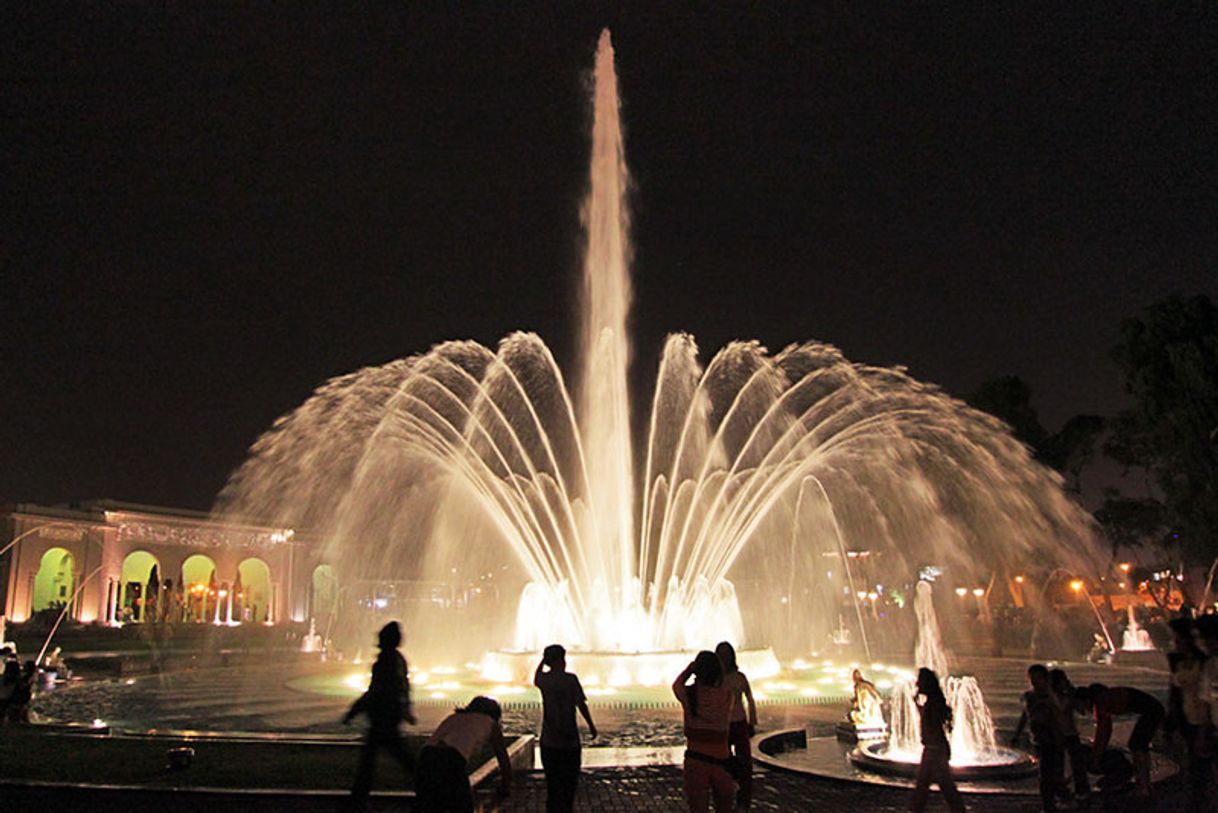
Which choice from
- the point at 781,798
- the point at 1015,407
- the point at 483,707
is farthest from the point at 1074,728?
the point at 1015,407

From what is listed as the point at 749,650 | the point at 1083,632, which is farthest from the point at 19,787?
the point at 1083,632

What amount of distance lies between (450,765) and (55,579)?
65916 millimetres

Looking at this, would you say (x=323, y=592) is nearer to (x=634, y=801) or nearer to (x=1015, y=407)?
(x=1015, y=407)

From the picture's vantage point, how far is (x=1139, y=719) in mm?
8789

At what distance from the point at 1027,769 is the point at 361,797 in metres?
7.99

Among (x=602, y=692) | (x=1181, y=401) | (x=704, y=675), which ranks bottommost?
(x=602, y=692)

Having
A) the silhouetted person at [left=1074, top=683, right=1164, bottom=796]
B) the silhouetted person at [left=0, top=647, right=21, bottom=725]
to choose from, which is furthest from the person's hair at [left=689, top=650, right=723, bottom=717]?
the silhouetted person at [left=0, top=647, right=21, bottom=725]

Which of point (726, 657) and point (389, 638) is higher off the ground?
point (389, 638)

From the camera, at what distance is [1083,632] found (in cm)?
4191

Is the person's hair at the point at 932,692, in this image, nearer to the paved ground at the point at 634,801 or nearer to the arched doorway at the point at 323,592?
the paved ground at the point at 634,801

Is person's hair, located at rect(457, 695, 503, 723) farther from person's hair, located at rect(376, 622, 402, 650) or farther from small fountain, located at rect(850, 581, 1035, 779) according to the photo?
small fountain, located at rect(850, 581, 1035, 779)

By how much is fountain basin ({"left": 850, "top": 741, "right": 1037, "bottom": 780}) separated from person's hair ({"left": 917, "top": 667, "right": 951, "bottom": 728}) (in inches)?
98.9

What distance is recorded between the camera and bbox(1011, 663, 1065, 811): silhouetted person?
9070mm

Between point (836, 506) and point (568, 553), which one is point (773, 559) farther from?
point (568, 553)
